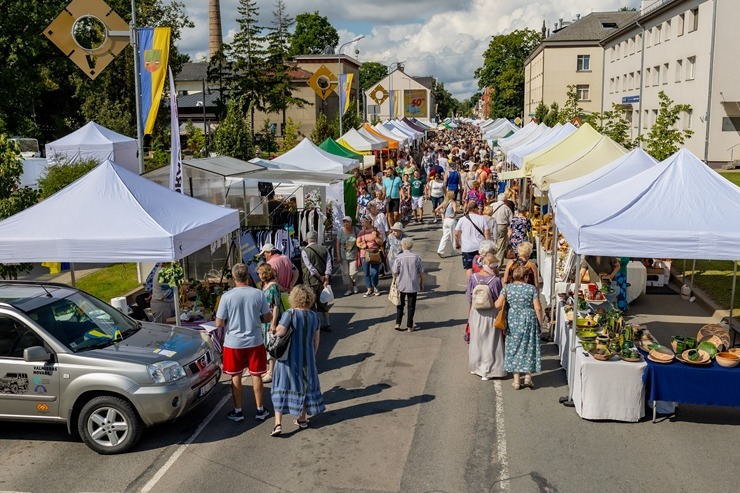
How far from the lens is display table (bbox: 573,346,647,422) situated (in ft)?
25.3

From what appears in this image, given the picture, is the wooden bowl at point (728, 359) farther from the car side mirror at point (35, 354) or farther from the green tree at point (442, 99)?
the green tree at point (442, 99)

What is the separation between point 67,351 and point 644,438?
590cm

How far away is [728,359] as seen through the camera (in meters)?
7.58

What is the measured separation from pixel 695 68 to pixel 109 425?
41342mm

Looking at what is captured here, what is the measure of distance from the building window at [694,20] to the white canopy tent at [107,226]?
3927 cm

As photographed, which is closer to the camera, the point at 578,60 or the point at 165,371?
the point at 165,371

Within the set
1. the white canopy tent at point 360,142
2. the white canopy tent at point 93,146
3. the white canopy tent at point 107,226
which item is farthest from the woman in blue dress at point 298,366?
the white canopy tent at point 93,146

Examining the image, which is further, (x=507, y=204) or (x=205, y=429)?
(x=507, y=204)

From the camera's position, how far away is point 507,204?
51.2ft

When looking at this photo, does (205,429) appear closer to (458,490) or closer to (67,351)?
(67,351)

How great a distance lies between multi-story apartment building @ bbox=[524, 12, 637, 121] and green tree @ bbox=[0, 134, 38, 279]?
219 feet

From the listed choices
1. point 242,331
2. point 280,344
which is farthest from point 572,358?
point 242,331

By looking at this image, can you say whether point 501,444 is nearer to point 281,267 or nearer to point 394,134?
point 281,267

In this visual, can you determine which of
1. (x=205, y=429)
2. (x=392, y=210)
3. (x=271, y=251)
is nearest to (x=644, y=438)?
(x=205, y=429)
